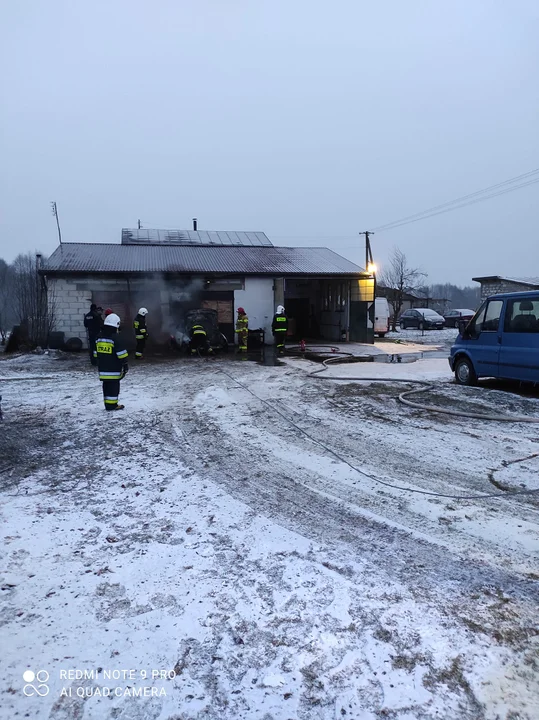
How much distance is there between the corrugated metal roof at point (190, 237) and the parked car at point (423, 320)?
1370 cm

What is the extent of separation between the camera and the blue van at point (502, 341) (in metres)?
8.25

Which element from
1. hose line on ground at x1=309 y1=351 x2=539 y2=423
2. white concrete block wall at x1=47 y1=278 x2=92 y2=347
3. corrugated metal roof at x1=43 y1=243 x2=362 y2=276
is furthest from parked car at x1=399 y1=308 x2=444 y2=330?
white concrete block wall at x1=47 y1=278 x2=92 y2=347

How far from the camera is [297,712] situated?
7.11 feet

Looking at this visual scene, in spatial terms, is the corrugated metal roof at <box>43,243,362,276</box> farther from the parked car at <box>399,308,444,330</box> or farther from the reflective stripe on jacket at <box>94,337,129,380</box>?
the parked car at <box>399,308,444,330</box>

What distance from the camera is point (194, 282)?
1905 centimetres

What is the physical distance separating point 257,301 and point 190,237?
8389mm

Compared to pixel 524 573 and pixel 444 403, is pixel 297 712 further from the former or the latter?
pixel 444 403

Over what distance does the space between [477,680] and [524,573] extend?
47.2 inches

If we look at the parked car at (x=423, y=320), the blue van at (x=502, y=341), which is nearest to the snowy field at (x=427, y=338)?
the parked car at (x=423, y=320)

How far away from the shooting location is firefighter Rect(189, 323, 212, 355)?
629 inches

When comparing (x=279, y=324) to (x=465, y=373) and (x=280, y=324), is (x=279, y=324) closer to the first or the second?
(x=280, y=324)

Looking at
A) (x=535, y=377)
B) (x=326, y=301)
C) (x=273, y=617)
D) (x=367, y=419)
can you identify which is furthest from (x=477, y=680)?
(x=326, y=301)

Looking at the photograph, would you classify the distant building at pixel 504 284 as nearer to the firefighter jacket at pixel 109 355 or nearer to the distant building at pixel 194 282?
the distant building at pixel 194 282

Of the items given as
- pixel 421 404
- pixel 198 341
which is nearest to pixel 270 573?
pixel 421 404
